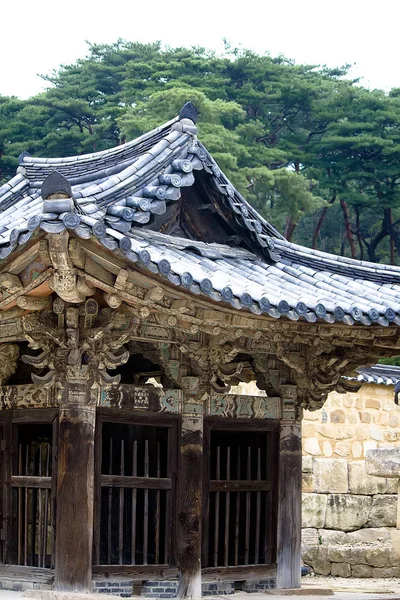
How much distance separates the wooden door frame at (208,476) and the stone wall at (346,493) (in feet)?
29.9

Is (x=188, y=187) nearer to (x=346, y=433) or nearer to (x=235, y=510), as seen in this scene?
(x=235, y=510)

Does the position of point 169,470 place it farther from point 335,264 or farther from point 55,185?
point 55,185

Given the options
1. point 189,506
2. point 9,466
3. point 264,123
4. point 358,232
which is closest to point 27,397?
point 9,466

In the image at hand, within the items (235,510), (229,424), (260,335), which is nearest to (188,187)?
(260,335)

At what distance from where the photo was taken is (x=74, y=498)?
9156 mm

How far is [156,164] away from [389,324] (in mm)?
2720

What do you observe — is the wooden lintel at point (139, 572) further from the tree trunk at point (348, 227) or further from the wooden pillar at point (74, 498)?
the tree trunk at point (348, 227)

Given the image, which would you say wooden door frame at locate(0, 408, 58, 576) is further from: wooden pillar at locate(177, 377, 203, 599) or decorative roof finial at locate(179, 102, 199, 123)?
decorative roof finial at locate(179, 102, 199, 123)

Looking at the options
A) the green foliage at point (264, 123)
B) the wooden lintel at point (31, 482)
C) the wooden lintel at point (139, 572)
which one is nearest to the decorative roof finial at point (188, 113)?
the wooden lintel at point (31, 482)

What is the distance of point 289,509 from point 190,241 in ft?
9.67

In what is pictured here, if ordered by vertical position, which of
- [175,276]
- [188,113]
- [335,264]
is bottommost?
[175,276]

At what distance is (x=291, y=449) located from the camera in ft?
36.2

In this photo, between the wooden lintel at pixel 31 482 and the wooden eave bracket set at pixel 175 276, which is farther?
the wooden lintel at pixel 31 482

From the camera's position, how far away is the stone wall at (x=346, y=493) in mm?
20000
